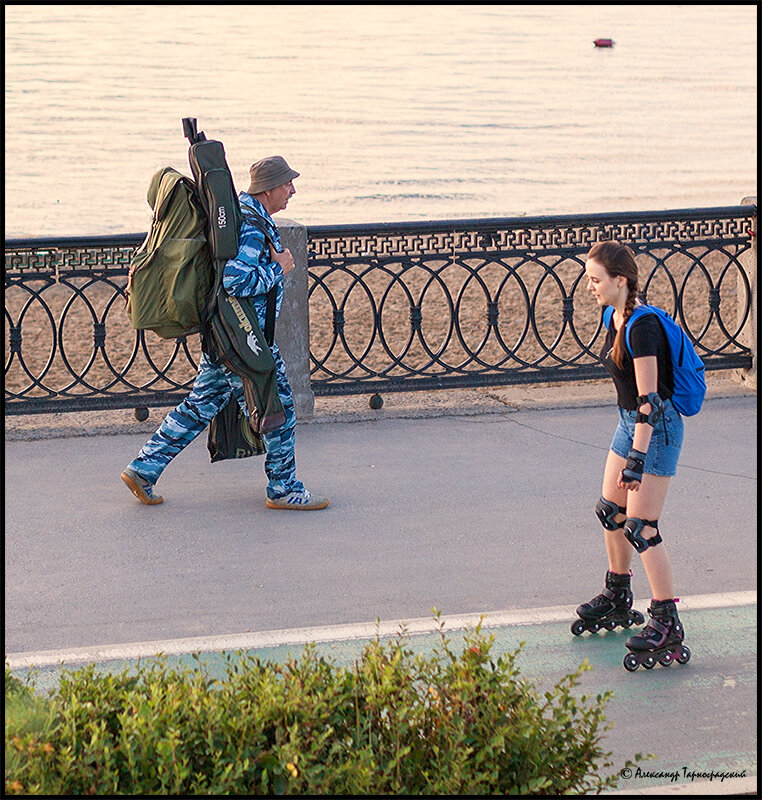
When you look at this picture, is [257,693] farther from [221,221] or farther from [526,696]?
[221,221]

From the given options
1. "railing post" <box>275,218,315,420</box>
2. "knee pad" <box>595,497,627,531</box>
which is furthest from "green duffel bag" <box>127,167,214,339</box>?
"knee pad" <box>595,497,627,531</box>

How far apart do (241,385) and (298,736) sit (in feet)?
11.9

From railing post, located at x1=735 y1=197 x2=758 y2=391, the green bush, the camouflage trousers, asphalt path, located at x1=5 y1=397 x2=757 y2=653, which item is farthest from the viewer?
railing post, located at x1=735 y1=197 x2=758 y2=391

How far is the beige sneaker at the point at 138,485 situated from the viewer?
23.4 feet

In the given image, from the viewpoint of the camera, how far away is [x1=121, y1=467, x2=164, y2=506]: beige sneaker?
713 centimetres

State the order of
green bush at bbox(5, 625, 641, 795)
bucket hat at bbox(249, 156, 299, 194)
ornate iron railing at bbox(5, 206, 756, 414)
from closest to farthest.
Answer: green bush at bbox(5, 625, 641, 795)
bucket hat at bbox(249, 156, 299, 194)
ornate iron railing at bbox(5, 206, 756, 414)

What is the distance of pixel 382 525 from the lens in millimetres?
6918

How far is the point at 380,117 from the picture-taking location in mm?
39906

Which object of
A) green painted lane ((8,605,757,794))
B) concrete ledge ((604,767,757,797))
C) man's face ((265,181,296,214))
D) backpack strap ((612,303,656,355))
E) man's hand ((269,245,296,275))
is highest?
man's face ((265,181,296,214))

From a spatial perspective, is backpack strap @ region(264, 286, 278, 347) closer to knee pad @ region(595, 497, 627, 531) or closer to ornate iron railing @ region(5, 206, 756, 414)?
ornate iron railing @ region(5, 206, 756, 414)

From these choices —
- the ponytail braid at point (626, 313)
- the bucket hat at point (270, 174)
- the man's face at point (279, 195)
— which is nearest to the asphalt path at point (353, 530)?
the ponytail braid at point (626, 313)

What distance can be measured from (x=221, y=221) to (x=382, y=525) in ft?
6.18

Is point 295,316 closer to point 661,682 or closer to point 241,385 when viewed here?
point 241,385

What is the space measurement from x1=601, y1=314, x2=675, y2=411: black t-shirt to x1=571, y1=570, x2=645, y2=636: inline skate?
801mm
